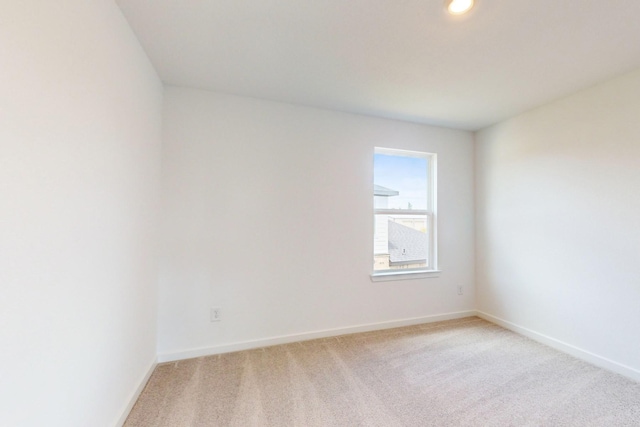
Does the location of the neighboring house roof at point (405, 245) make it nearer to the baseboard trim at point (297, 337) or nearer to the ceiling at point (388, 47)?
the baseboard trim at point (297, 337)

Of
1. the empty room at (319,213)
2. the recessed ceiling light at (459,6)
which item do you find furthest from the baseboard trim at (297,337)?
the recessed ceiling light at (459,6)

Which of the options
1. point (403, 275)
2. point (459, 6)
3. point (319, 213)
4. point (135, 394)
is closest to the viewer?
point (459, 6)

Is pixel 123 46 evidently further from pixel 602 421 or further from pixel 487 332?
pixel 487 332

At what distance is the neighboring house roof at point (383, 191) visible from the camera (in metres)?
3.09

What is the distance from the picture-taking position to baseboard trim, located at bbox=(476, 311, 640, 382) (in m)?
2.07

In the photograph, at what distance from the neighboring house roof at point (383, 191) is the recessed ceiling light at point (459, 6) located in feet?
5.87

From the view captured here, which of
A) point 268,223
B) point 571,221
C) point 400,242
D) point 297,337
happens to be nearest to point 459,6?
point 268,223

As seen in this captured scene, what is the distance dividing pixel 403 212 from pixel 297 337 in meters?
1.85

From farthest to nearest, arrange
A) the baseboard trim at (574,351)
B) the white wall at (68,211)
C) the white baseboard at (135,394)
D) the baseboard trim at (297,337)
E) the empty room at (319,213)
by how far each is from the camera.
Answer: the baseboard trim at (297,337)
the baseboard trim at (574,351)
the white baseboard at (135,394)
the empty room at (319,213)
the white wall at (68,211)

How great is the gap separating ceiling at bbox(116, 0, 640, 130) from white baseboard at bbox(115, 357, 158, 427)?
7.67 ft

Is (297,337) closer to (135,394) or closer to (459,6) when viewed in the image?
(135,394)

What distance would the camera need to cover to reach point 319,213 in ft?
9.06

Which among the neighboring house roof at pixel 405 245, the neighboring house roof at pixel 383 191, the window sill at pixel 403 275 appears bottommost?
the window sill at pixel 403 275

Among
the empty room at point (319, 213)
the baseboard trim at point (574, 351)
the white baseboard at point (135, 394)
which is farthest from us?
the baseboard trim at point (574, 351)
